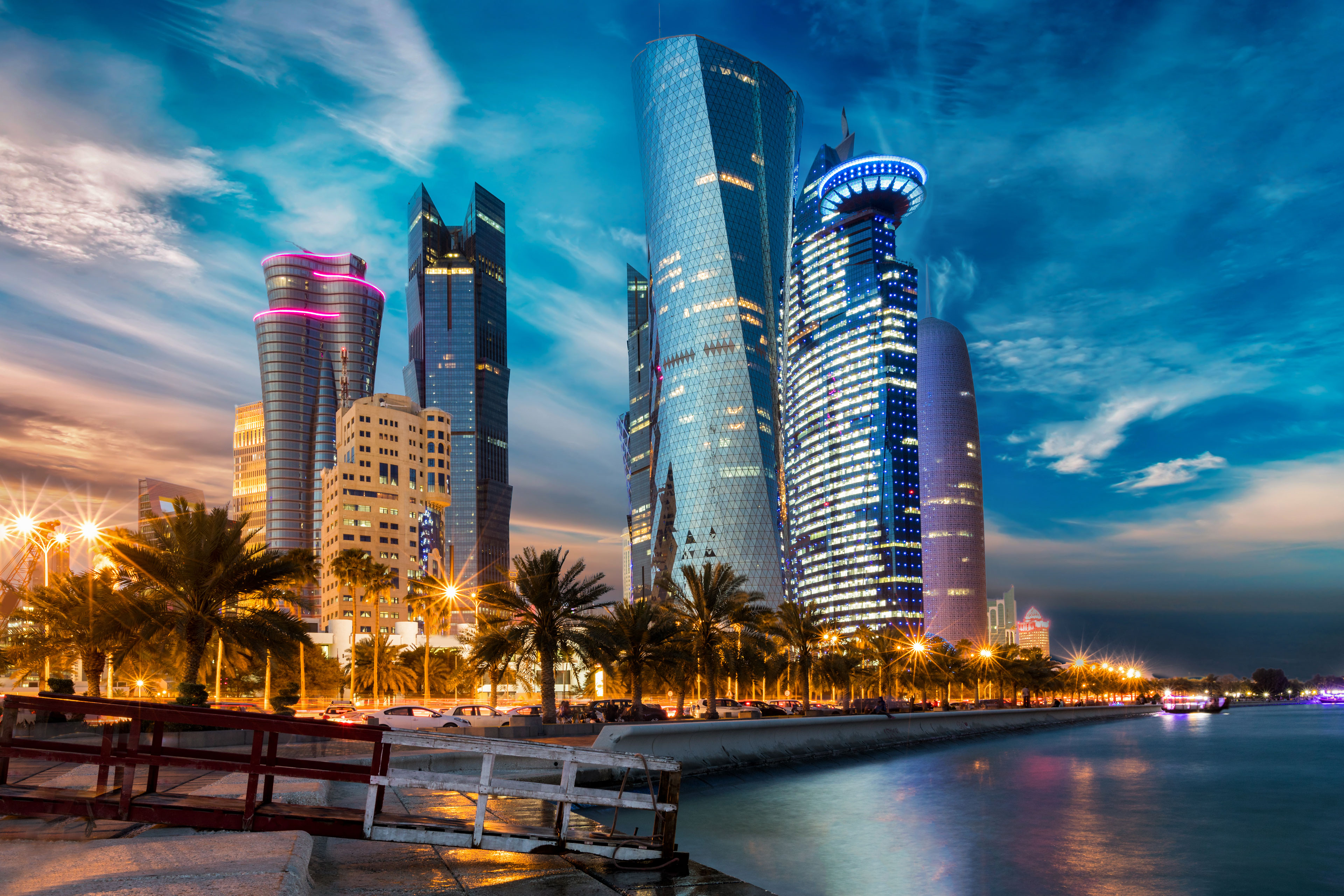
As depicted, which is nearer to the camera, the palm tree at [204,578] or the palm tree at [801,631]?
the palm tree at [204,578]

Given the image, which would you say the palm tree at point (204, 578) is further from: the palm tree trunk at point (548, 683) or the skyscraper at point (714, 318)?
the skyscraper at point (714, 318)

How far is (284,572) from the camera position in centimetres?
3469

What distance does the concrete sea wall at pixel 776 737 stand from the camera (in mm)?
32281

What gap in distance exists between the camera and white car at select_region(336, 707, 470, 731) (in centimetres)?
3978

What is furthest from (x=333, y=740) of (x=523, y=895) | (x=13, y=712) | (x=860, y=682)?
(x=860, y=682)

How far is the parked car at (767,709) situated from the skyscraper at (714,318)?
89.2m

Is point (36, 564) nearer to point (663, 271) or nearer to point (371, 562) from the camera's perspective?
point (371, 562)

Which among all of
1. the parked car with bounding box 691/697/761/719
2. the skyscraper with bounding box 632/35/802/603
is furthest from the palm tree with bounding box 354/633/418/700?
the skyscraper with bounding box 632/35/802/603

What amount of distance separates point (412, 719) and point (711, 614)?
62.4 ft

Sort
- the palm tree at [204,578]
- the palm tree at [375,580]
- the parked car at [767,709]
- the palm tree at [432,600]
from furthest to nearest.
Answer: the palm tree at [375,580] < the palm tree at [432,600] < the parked car at [767,709] < the palm tree at [204,578]

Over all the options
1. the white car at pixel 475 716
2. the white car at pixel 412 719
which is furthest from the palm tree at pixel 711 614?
the white car at pixel 412 719

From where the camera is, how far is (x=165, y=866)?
9.09m

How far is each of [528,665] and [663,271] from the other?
420ft

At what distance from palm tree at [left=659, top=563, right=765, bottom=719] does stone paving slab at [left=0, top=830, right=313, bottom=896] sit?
42644mm
